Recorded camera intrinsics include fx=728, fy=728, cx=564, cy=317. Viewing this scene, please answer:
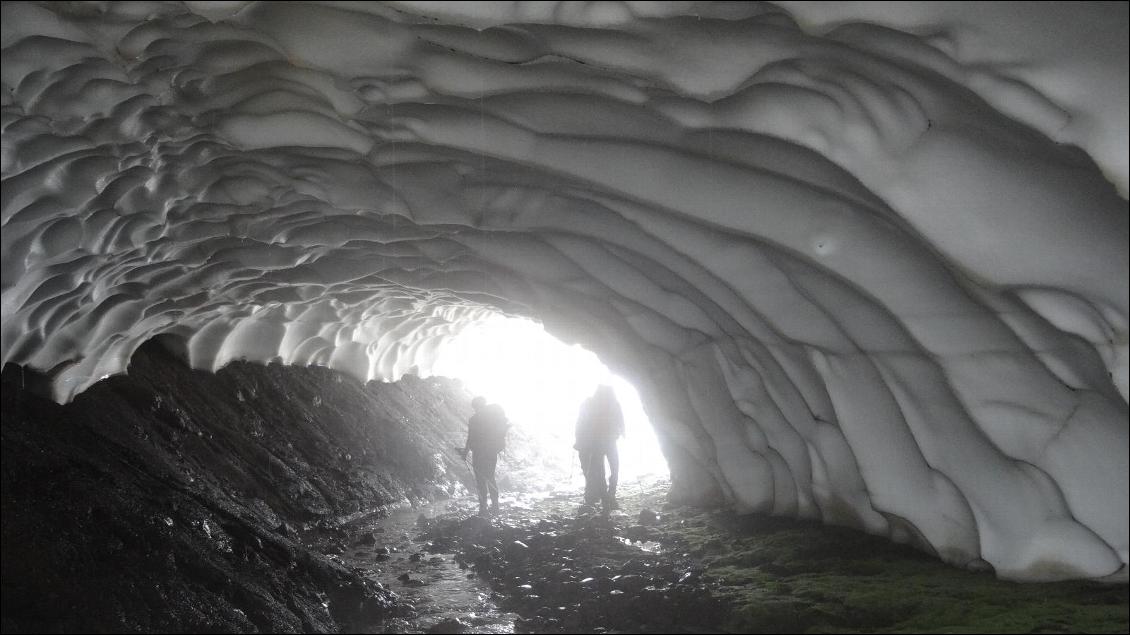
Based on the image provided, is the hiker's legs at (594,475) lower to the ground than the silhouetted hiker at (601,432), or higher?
lower

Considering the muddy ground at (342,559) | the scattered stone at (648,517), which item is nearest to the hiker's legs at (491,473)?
the muddy ground at (342,559)

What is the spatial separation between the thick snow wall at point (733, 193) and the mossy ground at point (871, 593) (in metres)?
0.22

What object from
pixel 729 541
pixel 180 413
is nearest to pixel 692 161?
pixel 729 541

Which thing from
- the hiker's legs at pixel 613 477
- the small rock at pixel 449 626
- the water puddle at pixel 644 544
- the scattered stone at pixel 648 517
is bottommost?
the small rock at pixel 449 626

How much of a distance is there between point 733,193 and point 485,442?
23.7 feet

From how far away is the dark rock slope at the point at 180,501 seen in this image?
5.22 m

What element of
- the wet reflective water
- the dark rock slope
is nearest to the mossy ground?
the wet reflective water

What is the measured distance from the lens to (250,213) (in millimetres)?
6648

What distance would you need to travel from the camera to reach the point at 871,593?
4750 mm

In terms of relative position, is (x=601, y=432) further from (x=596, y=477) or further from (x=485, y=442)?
(x=485, y=442)

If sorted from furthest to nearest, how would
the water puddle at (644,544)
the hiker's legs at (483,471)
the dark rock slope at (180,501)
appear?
the hiker's legs at (483,471)
the water puddle at (644,544)
the dark rock slope at (180,501)

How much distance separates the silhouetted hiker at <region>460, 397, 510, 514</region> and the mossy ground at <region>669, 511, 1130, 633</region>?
4.90 meters

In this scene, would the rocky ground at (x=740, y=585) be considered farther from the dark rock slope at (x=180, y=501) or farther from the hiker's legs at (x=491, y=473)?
the hiker's legs at (x=491, y=473)

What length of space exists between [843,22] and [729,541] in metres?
5.04
